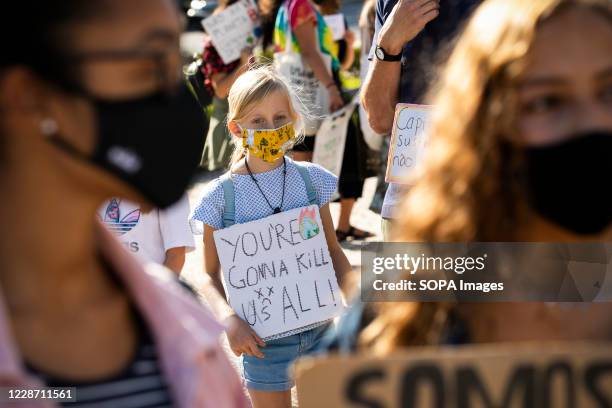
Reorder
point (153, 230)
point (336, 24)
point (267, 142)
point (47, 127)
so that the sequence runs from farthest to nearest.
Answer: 1. point (336, 24)
2. point (267, 142)
3. point (153, 230)
4. point (47, 127)

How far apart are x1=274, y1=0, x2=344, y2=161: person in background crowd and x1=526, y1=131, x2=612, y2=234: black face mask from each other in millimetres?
5076

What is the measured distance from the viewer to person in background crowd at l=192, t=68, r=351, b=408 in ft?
13.3

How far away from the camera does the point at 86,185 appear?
2.00m

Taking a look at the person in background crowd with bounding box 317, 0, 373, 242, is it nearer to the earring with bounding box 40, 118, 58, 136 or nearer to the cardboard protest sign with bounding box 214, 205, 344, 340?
the cardboard protest sign with bounding box 214, 205, 344, 340

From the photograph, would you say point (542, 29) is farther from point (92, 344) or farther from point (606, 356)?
point (92, 344)

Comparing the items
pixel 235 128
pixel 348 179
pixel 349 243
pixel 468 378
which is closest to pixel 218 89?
pixel 348 179

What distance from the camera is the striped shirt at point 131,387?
6.41 ft

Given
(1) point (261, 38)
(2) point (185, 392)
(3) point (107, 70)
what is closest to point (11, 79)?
(3) point (107, 70)

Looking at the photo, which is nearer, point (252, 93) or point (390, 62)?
point (390, 62)

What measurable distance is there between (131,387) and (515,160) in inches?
32.4

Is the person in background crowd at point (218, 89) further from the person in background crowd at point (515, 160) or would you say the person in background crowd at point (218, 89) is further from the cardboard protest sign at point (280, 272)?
the person in background crowd at point (515, 160)

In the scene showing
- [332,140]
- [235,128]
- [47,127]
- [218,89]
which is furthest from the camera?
[218,89]

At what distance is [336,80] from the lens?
7.42 m

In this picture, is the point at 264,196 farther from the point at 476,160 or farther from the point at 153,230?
the point at 476,160
